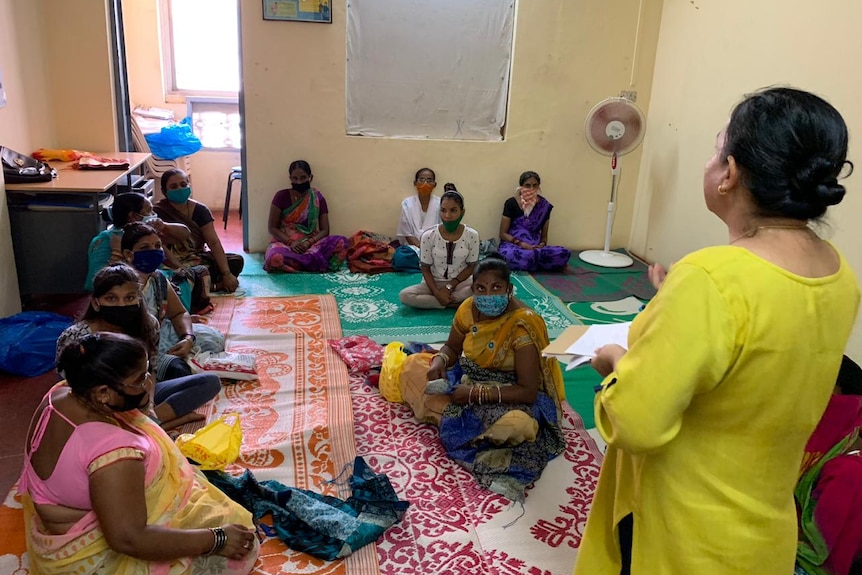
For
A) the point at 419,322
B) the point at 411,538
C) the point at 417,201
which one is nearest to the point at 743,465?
the point at 411,538

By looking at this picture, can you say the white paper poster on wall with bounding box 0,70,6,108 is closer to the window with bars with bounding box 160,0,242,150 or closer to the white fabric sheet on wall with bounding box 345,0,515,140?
the white fabric sheet on wall with bounding box 345,0,515,140

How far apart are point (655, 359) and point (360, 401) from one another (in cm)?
247

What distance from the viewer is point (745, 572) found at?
125 cm

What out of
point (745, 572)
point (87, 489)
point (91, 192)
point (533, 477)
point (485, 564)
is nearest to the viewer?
point (745, 572)

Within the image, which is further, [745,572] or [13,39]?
[13,39]

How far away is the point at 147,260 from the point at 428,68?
3425 mm

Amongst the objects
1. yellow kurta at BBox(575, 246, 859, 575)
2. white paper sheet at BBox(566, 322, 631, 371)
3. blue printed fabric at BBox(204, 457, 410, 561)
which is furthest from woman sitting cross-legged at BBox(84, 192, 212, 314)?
yellow kurta at BBox(575, 246, 859, 575)

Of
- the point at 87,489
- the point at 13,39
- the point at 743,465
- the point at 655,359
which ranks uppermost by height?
the point at 13,39

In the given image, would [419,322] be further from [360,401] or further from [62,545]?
[62,545]

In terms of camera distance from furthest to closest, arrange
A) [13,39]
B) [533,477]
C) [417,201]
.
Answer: [417,201] < [13,39] < [533,477]

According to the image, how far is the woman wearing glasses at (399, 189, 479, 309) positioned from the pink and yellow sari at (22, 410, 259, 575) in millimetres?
2749

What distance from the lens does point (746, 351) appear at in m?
1.10

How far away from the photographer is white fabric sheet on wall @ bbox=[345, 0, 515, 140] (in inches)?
225

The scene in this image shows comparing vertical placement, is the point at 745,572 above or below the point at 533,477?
above
